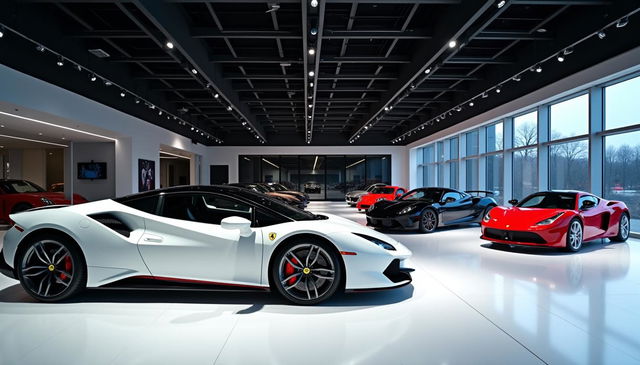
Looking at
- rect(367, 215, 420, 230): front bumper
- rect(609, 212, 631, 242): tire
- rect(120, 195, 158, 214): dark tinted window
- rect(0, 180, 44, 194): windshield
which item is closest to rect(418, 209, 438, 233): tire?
rect(367, 215, 420, 230): front bumper

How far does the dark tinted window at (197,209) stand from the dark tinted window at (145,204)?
9cm

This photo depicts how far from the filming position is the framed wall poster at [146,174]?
12.2 m

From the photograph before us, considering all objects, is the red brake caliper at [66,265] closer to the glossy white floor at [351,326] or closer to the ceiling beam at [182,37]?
the glossy white floor at [351,326]

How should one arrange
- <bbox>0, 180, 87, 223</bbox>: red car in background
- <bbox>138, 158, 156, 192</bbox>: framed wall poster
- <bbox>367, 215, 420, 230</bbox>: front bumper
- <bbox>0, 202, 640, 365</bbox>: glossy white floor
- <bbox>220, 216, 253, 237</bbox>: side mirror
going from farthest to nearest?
<bbox>138, 158, 156, 192</bbox>: framed wall poster < <bbox>0, 180, 87, 223</bbox>: red car in background < <bbox>367, 215, 420, 230</bbox>: front bumper < <bbox>220, 216, 253, 237</bbox>: side mirror < <bbox>0, 202, 640, 365</bbox>: glossy white floor

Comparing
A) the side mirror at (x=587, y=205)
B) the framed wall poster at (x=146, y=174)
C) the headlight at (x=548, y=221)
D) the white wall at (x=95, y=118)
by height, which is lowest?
the headlight at (x=548, y=221)

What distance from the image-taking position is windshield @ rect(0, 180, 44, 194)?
905cm

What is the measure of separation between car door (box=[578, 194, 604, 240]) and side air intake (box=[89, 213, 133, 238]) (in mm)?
6419

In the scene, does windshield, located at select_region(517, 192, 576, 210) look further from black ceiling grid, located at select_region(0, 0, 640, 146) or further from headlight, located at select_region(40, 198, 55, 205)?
headlight, located at select_region(40, 198, 55, 205)

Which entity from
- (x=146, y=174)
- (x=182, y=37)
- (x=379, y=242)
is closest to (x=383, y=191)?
(x=146, y=174)

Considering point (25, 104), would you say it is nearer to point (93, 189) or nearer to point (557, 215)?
point (93, 189)

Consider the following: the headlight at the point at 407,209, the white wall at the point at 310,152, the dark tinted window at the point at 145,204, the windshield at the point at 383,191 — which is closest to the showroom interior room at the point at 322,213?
the dark tinted window at the point at 145,204

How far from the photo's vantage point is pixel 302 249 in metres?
3.00

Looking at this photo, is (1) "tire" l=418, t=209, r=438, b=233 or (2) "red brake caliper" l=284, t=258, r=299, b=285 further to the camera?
(1) "tire" l=418, t=209, r=438, b=233

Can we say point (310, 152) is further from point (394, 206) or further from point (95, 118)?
point (394, 206)
